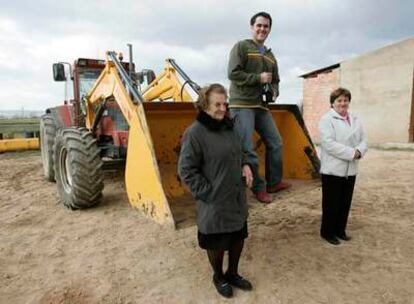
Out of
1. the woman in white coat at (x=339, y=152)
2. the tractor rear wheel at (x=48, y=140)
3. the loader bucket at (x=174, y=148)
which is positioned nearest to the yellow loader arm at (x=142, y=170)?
the loader bucket at (x=174, y=148)

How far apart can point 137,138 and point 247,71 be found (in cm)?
117

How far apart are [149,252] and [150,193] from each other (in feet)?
2.15

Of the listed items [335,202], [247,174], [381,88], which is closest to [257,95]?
[247,174]

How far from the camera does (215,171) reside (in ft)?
8.95

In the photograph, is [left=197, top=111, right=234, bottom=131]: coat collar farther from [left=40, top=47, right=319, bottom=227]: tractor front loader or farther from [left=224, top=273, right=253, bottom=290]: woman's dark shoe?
[left=224, top=273, right=253, bottom=290]: woman's dark shoe

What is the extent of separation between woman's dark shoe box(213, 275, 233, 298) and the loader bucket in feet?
2.33

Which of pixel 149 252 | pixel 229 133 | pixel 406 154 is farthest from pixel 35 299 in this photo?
pixel 406 154

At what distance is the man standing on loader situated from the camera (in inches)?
143

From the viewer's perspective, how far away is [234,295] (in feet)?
9.73

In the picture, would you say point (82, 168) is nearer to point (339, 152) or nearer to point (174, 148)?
point (174, 148)

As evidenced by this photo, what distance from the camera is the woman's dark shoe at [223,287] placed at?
116 inches

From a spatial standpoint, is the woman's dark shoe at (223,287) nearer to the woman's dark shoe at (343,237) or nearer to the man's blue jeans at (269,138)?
the man's blue jeans at (269,138)

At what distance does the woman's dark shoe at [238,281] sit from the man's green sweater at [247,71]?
1.54 metres

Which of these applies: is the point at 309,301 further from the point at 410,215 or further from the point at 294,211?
the point at 410,215
